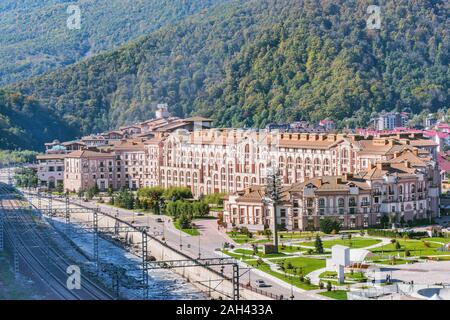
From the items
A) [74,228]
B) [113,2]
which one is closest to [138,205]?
[74,228]

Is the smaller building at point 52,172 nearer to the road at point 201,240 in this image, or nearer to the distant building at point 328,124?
the road at point 201,240

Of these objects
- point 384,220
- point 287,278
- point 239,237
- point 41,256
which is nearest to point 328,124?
point 384,220

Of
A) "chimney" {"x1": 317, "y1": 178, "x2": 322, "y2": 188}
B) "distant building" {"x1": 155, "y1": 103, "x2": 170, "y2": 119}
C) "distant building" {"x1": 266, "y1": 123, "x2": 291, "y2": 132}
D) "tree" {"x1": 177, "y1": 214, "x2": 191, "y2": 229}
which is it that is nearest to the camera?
"chimney" {"x1": 317, "y1": 178, "x2": 322, "y2": 188}

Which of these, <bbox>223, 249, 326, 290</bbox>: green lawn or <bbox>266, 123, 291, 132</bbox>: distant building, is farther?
<bbox>266, 123, 291, 132</bbox>: distant building

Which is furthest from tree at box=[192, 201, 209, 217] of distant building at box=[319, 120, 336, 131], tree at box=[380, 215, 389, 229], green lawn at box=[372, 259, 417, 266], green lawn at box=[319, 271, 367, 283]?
distant building at box=[319, 120, 336, 131]

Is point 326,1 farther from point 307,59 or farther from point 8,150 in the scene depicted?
point 8,150

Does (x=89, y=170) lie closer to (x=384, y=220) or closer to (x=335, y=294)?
(x=384, y=220)

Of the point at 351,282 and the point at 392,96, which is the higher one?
the point at 392,96

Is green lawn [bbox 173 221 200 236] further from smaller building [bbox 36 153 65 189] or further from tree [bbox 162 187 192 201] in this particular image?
smaller building [bbox 36 153 65 189]
